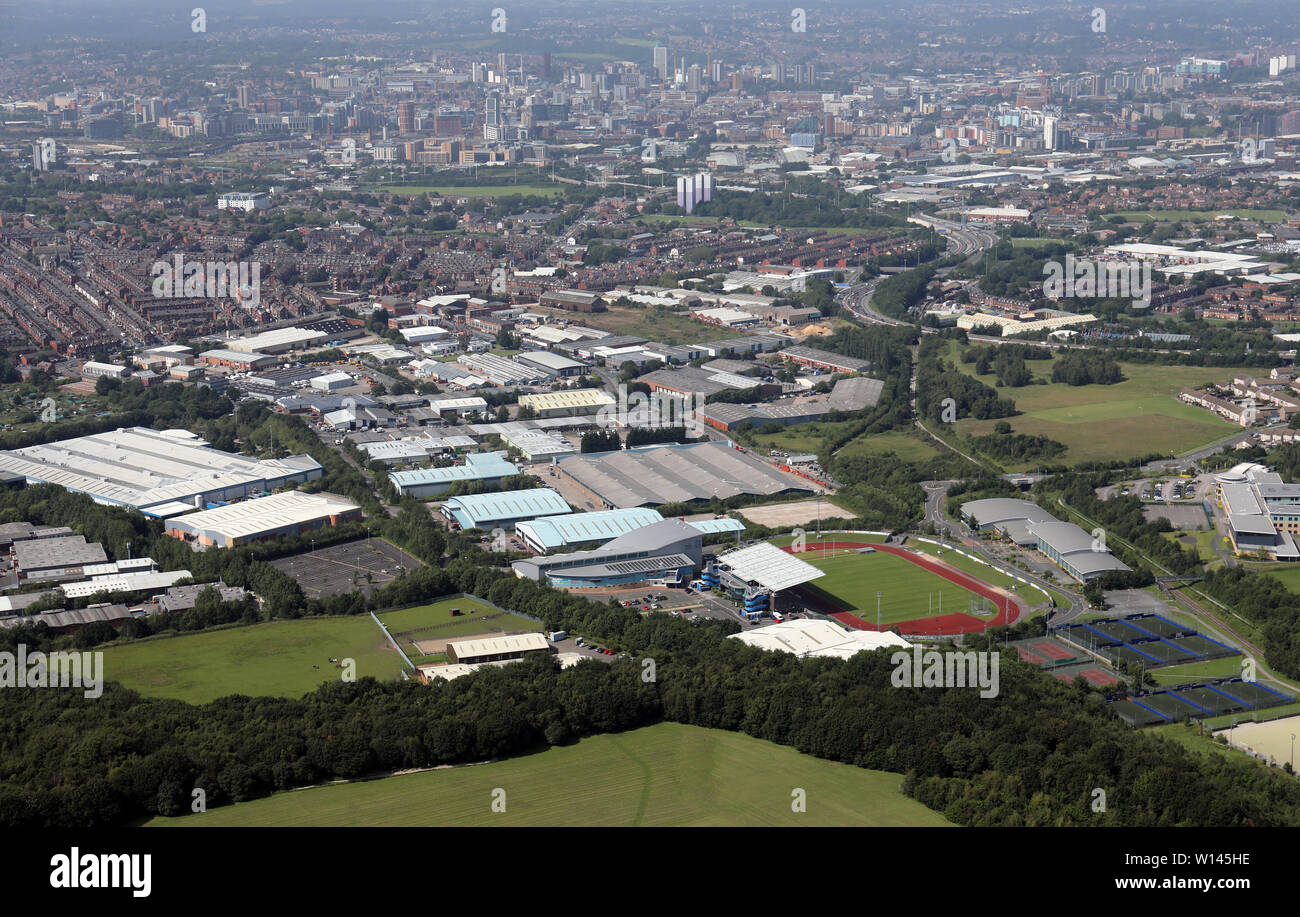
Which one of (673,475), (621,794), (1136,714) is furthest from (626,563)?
(1136,714)

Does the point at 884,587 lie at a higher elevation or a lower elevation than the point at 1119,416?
lower

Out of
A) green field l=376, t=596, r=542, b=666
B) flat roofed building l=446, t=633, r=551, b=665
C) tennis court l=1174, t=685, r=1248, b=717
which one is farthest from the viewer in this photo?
green field l=376, t=596, r=542, b=666

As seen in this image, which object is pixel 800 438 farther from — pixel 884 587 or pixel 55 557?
pixel 55 557

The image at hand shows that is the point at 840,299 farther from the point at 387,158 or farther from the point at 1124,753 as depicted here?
the point at 387,158

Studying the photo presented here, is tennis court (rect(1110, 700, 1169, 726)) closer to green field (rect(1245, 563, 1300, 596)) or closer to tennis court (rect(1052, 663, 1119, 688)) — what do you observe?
tennis court (rect(1052, 663, 1119, 688))

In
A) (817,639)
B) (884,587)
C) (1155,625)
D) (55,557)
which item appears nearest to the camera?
(817,639)

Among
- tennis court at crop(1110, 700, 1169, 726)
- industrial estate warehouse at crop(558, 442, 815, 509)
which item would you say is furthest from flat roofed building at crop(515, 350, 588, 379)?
tennis court at crop(1110, 700, 1169, 726)
